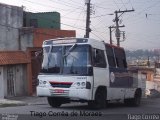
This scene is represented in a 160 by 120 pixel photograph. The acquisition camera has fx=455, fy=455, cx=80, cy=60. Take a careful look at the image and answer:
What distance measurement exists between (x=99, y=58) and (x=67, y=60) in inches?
55.2

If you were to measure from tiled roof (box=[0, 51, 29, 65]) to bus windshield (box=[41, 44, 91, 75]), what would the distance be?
52.7 feet

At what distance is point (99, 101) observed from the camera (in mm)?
18250

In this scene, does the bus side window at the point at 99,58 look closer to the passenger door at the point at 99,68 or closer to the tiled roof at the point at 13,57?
the passenger door at the point at 99,68

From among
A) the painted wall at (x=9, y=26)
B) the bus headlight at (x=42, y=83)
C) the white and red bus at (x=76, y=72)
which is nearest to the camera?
the white and red bus at (x=76, y=72)

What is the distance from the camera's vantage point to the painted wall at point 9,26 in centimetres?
3750

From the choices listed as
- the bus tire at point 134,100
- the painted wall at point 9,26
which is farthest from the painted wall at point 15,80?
the bus tire at point 134,100

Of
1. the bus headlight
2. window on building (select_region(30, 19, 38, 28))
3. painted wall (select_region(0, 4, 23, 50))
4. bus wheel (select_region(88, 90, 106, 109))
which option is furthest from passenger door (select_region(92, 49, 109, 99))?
window on building (select_region(30, 19, 38, 28))

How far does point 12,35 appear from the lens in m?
38.4

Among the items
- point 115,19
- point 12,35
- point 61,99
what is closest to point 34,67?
point 12,35

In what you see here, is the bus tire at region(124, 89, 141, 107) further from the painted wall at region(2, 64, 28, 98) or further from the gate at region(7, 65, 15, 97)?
the gate at region(7, 65, 15, 97)

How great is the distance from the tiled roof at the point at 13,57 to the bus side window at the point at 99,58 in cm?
1625

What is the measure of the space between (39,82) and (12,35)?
20810 mm

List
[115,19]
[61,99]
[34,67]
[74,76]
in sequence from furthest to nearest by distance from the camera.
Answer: [115,19]
[34,67]
[61,99]
[74,76]

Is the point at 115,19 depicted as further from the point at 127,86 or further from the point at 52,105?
the point at 52,105
